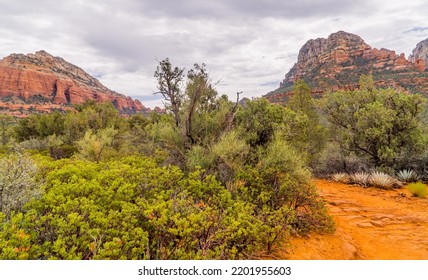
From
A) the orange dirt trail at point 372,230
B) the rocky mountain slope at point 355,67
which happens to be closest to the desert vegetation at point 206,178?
the orange dirt trail at point 372,230

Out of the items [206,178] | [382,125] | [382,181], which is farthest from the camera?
[382,125]

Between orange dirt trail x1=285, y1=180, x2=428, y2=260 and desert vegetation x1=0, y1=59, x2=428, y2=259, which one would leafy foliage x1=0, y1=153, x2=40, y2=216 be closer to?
desert vegetation x1=0, y1=59, x2=428, y2=259

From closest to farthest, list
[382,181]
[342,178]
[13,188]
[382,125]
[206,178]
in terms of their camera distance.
→ [13,188]
[206,178]
[382,181]
[382,125]
[342,178]

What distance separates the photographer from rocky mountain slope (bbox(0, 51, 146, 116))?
291ft

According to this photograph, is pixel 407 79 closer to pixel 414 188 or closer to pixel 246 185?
pixel 414 188

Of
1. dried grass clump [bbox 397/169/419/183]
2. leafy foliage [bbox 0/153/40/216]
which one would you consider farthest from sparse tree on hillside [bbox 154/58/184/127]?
dried grass clump [bbox 397/169/419/183]

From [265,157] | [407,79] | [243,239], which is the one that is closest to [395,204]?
[265,157]

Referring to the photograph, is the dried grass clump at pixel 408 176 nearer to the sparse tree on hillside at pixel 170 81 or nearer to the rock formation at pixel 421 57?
the sparse tree on hillside at pixel 170 81

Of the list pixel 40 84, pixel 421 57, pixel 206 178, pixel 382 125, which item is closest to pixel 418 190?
pixel 382 125

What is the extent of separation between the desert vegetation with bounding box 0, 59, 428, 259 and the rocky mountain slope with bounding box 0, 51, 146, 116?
280ft

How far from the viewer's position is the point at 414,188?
8.37m

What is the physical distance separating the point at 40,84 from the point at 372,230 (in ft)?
410

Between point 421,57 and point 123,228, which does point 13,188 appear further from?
point 421,57

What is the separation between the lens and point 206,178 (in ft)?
18.4
